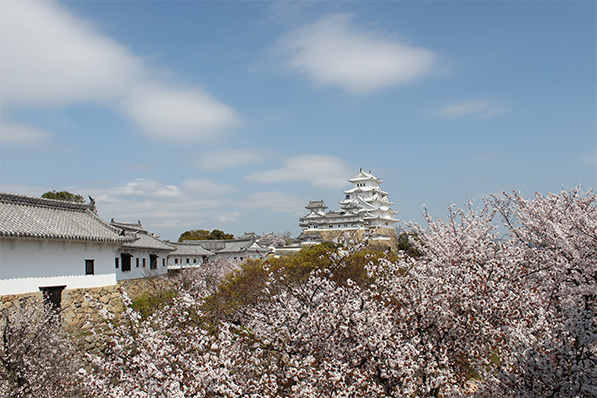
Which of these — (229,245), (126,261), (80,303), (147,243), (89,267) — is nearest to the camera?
(80,303)

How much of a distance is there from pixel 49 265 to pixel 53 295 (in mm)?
1187

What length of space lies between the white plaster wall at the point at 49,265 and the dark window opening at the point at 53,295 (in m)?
0.18

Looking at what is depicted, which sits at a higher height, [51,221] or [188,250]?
[51,221]

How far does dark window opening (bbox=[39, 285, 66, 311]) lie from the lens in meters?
15.6

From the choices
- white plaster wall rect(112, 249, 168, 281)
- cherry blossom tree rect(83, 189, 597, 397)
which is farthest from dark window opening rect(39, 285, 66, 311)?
white plaster wall rect(112, 249, 168, 281)

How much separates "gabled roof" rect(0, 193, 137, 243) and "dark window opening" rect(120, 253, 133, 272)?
336 inches

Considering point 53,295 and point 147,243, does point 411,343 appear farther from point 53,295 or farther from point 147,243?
point 147,243

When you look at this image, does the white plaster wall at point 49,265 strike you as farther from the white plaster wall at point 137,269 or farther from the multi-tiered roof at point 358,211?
the multi-tiered roof at point 358,211

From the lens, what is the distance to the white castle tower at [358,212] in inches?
2253

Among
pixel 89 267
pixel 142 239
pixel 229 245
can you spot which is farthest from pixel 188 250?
pixel 89 267

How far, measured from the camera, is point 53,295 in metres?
16.0

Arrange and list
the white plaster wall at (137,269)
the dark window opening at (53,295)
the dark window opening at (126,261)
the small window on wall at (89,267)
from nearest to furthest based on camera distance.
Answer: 1. the dark window opening at (53,295)
2. the small window on wall at (89,267)
3. the white plaster wall at (137,269)
4. the dark window opening at (126,261)

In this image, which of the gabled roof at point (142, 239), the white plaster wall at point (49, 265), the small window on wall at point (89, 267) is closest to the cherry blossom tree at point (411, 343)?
the white plaster wall at point (49, 265)

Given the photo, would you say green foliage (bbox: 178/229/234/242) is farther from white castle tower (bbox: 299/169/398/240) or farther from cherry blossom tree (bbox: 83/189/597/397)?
→ cherry blossom tree (bbox: 83/189/597/397)
